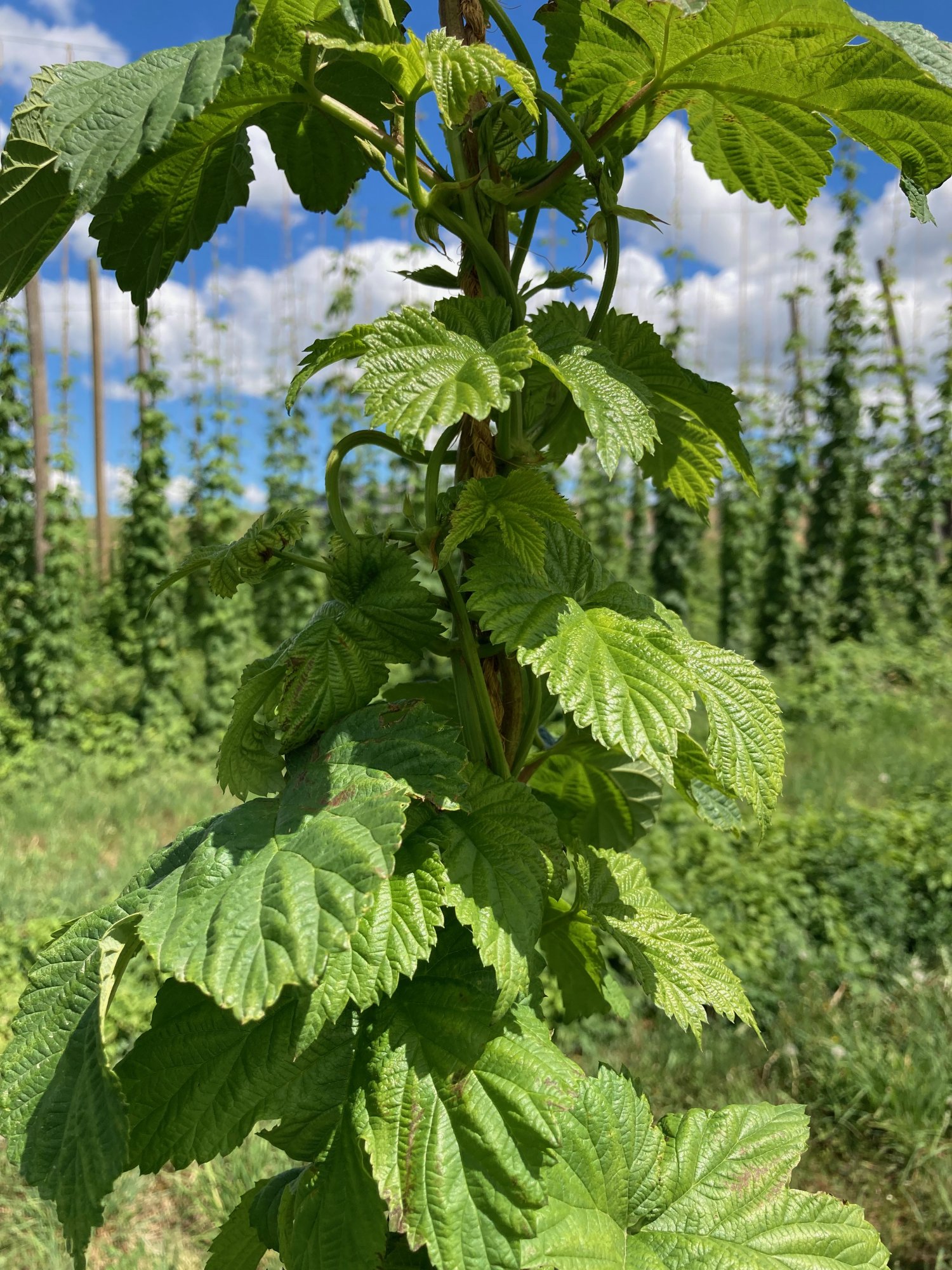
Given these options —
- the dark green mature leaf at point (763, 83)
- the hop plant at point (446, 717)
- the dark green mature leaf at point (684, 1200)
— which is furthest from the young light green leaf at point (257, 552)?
the dark green mature leaf at point (684, 1200)

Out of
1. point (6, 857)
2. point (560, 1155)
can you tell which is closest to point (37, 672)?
point (6, 857)

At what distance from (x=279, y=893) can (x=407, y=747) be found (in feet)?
0.61

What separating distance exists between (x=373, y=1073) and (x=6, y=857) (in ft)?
14.7

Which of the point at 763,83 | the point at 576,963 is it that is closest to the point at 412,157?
the point at 763,83

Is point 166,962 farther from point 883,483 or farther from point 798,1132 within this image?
point 883,483

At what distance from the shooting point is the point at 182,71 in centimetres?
73

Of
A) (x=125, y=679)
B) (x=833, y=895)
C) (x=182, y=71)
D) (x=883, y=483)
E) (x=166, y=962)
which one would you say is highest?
(x=883, y=483)

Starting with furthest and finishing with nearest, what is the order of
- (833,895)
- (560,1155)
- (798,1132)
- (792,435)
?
(792,435) → (833,895) → (798,1132) → (560,1155)

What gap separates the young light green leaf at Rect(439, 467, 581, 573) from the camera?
874mm

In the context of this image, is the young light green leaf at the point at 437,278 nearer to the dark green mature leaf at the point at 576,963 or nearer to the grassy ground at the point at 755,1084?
the dark green mature leaf at the point at 576,963

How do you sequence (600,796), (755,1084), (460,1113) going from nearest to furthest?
(460,1113) → (600,796) → (755,1084)

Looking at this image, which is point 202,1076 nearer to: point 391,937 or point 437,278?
point 391,937

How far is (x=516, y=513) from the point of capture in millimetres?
886

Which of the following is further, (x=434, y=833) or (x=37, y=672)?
(x=37, y=672)
